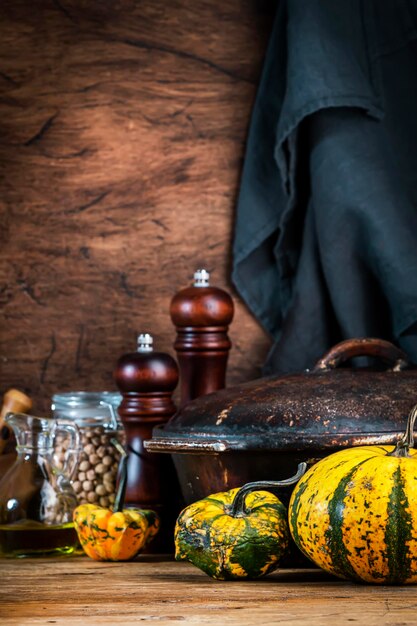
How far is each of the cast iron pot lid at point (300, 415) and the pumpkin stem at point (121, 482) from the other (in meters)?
0.07

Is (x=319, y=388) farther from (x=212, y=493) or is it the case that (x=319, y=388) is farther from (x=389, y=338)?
(x=389, y=338)

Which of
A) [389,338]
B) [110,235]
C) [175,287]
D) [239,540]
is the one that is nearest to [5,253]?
[110,235]

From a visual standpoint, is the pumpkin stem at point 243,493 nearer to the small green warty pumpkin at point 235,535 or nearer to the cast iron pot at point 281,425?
the small green warty pumpkin at point 235,535

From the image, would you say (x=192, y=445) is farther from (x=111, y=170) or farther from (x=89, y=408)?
(x=111, y=170)

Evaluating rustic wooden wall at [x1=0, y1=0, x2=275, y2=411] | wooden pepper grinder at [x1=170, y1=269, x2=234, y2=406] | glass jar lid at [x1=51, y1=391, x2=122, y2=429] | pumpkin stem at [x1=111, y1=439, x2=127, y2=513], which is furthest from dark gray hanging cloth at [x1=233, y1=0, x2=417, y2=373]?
pumpkin stem at [x1=111, y1=439, x2=127, y2=513]

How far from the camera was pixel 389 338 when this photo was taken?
75.7 inches

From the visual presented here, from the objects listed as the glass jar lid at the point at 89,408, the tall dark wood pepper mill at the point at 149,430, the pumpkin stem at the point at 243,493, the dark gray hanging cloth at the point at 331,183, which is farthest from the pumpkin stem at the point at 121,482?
the dark gray hanging cloth at the point at 331,183

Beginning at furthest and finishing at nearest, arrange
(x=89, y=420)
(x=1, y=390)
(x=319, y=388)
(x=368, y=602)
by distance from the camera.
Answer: (x=1, y=390) < (x=89, y=420) < (x=319, y=388) < (x=368, y=602)

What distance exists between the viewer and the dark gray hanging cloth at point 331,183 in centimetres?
186

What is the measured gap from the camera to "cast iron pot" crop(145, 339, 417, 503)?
1403 millimetres

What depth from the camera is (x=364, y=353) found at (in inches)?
64.3

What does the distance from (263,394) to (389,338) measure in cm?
50

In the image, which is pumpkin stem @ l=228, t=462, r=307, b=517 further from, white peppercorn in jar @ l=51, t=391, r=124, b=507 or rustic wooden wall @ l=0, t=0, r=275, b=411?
rustic wooden wall @ l=0, t=0, r=275, b=411

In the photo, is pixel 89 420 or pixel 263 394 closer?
pixel 263 394
